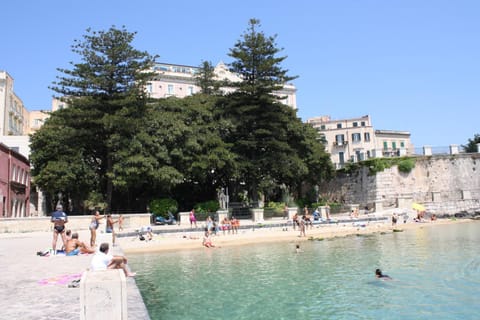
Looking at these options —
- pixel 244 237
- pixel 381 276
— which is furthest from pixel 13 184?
pixel 381 276

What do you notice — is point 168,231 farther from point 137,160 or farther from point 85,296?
point 85,296

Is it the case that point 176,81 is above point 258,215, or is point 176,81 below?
above

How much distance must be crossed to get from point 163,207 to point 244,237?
10.9 m

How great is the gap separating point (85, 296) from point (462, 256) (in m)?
15.6

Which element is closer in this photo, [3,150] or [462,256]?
[462,256]

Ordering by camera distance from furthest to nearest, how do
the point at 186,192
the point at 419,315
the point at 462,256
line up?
1. the point at 186,192
2. the point at 462,256
3. the point at 419,315

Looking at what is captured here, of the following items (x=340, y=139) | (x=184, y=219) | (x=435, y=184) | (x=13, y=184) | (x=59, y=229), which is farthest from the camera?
(x=340, y=139)

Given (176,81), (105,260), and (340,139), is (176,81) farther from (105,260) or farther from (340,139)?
(105,260)

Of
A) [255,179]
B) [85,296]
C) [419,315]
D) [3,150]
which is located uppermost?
[3,150]

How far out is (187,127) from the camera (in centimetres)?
3406

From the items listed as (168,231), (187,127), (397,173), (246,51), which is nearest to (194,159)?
(187,127)

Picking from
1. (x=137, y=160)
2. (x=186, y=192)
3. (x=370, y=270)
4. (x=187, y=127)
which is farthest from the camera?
(x=186, y=192)

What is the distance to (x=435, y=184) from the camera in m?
43.0

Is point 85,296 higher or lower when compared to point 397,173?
lower
